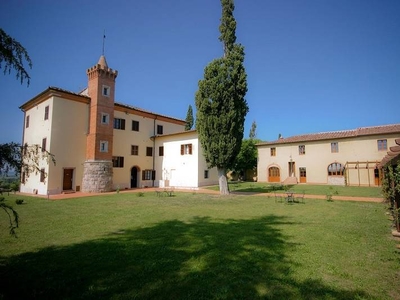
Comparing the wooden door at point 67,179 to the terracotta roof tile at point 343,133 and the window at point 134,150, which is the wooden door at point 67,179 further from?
the terracotta roof tile at point 343,133

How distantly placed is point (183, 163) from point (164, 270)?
2184 cm

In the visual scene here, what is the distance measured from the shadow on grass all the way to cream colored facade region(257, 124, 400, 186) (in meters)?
26.3

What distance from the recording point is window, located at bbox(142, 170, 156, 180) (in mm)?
28156

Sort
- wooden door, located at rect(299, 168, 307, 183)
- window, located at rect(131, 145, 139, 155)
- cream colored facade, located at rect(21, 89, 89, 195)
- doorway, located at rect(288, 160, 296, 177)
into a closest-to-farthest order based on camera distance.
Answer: cream colored facade, located at rect(21, 89, 89, 195) → window, located at rect(131, 145, 139, 155) → wooden door, located at rect(299, 168, 307, 183) → doorway, located at rect(288, 160, 296, 177)

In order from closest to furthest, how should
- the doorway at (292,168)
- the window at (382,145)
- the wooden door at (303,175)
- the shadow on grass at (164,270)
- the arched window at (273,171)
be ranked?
the shadow on grass at (164,270) < the window at (382,145) < the wooden door at (303,175) < the doorway at (292,168) < the arched window at (273,171)

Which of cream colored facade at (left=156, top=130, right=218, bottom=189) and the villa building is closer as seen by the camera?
the villa building

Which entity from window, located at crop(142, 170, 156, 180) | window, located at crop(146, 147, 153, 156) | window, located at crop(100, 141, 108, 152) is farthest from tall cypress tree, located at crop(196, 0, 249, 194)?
window, located at crop(142, 170, 156, 180)

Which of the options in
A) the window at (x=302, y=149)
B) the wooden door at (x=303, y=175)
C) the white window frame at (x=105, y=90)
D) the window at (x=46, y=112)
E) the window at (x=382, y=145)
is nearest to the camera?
the window at (x=46, y=112)

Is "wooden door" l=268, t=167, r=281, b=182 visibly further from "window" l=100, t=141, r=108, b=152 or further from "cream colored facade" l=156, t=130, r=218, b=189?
"window" l=100, t=141, r=108, b=152

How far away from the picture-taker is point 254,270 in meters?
Result: 4.46

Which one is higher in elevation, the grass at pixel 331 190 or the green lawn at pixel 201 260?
the grass at pixel 331 190

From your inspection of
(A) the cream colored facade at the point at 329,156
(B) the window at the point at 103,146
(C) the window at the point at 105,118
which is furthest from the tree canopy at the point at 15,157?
(A) the cream colored facade at the point at 329,156

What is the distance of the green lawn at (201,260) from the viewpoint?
373 cm

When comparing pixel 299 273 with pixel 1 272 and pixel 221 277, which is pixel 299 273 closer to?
pixel 221 277
